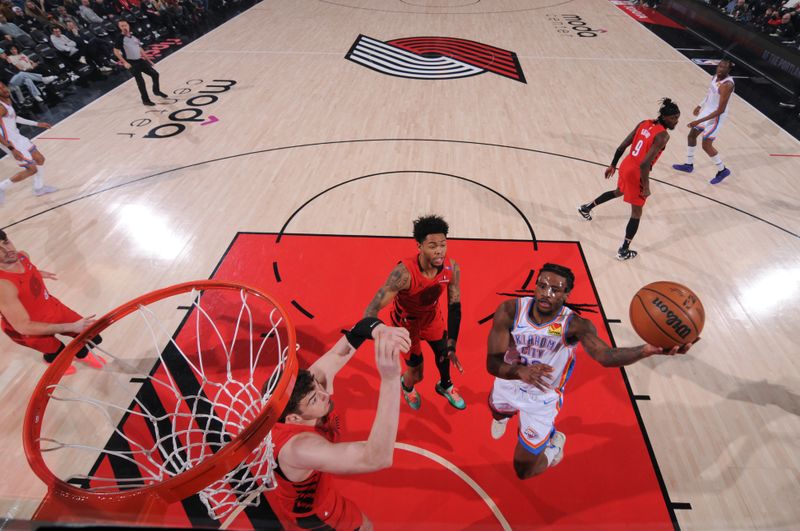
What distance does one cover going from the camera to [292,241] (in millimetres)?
5430

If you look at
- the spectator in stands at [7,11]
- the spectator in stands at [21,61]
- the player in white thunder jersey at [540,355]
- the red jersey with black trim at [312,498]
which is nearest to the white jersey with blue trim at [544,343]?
the player in white thunder jersey at [540,355]

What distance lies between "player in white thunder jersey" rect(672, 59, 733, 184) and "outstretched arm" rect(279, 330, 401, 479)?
22.0 ft

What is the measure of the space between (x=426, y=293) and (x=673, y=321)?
5.14 feet

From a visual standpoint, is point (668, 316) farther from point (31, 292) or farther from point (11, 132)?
point (11, 132)

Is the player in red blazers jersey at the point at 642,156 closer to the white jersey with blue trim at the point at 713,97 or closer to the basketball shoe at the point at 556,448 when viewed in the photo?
the white jersey with blue trim at the point at 713,97

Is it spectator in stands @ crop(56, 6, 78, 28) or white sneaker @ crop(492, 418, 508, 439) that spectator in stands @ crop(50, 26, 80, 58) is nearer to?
spectator in stands @ crop(56, 6, 78, 28)

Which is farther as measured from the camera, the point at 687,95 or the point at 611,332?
the point at 687,95

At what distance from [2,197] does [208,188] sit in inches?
113

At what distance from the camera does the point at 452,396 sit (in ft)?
11.9

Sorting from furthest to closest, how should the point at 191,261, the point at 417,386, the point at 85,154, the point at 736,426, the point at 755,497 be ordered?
the point at 85,154, the point at 191,261, the point at 417,386, the point at 736,426, the point at 755,497

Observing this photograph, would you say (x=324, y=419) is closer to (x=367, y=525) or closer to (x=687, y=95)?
(x=367, y=525)

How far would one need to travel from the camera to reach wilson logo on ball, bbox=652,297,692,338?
262 centimetres

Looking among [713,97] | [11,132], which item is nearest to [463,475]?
[713,97]

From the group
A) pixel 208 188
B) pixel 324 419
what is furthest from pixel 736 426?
pixel 208 188
